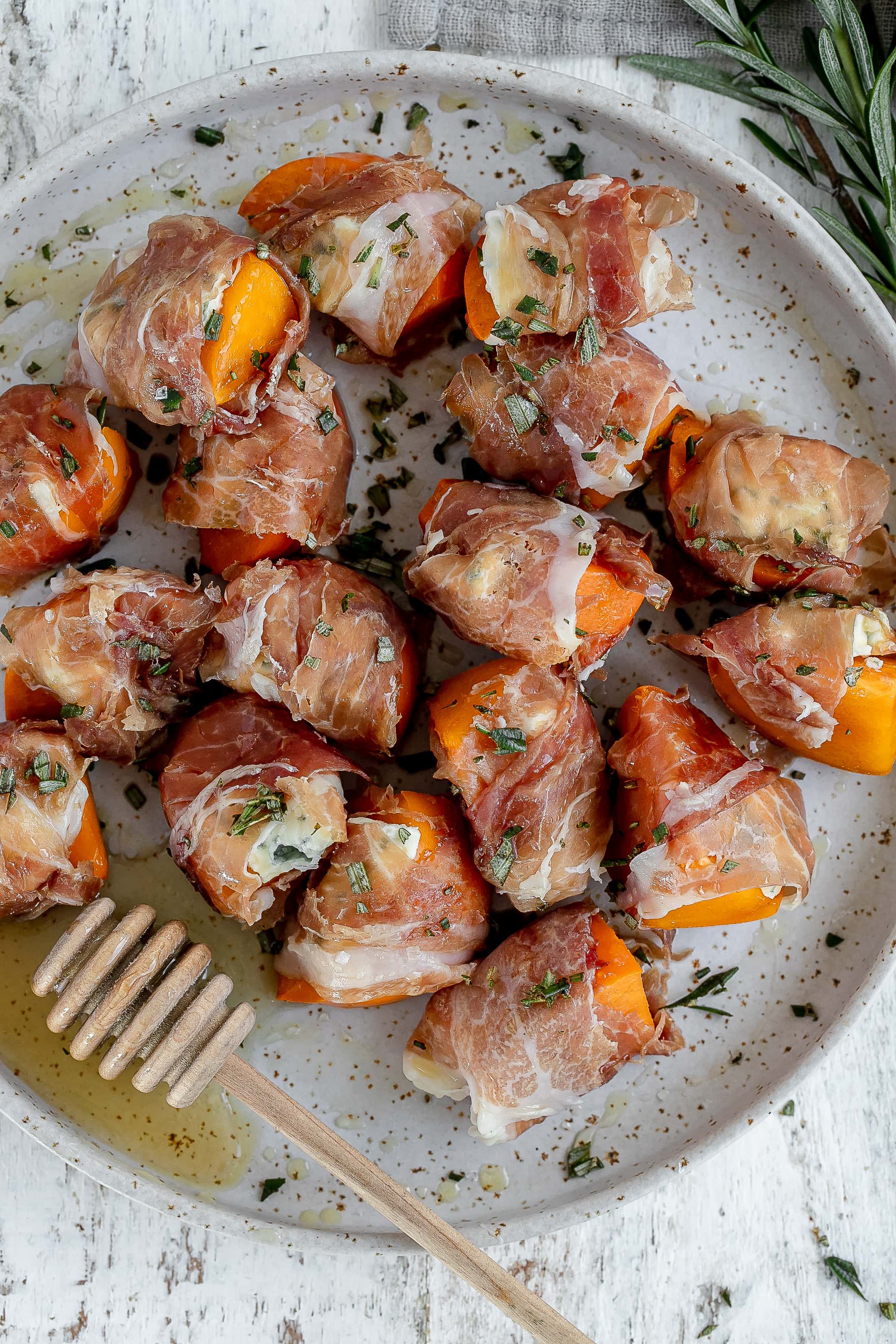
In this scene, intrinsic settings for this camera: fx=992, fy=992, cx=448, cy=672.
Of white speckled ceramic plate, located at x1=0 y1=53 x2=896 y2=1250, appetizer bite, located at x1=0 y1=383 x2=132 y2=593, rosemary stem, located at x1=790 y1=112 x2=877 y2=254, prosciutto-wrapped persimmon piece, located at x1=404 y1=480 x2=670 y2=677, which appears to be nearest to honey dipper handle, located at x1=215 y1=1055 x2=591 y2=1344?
white speckled ceramic plate, located at x1=0 y1=53 x2=896 y2=1250

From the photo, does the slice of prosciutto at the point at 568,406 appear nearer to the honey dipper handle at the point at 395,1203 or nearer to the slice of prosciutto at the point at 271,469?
the slice of prosciutto at the point at 271,469

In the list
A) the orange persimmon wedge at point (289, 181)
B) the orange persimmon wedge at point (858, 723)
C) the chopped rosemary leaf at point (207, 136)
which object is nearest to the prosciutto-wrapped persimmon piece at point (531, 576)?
the orange persimmon wedge at point (858, 723)

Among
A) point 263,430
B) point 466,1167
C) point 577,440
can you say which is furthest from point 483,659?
point 466,1167

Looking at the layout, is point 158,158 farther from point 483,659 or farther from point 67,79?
point 483,659

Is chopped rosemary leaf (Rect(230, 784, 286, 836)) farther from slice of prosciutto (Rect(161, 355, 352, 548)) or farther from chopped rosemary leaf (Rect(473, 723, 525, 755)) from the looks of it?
slice of prosciutto (Rect(161, 355, 352, 548))

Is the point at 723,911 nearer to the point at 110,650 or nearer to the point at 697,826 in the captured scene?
the point at 697,826

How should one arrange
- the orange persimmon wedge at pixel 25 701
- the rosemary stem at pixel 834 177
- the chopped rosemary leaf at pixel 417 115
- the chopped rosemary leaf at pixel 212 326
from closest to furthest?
the chopped rosemary leaf at pixel 212 326 → the orange persimmon wedge at pixel 25 701 → the chopped rosemary leaf at pixel 417 115 → the rosemary stem at pixel 834 177
